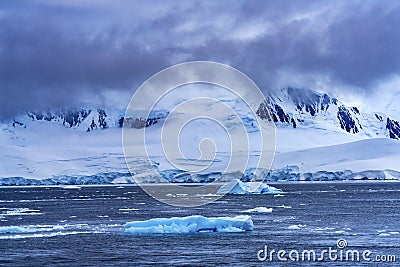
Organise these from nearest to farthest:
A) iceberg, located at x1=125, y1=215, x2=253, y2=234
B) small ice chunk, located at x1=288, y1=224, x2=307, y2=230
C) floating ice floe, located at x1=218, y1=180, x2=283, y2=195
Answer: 1. iceberg, located at x1=125, y1=215, x2=253, y2=234
2. small ice chunk, located at x1=288, y1=224, x2=307, y2=230
3. floating ice floe, located at x1=218, y1=180, x2=283, y2=195

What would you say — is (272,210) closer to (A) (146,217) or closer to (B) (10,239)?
(A) (146,217)

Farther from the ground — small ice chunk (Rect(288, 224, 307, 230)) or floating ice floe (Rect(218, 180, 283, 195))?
floating ice floe (Rect(218, 180, 283, 195))

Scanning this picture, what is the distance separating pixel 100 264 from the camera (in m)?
43.8

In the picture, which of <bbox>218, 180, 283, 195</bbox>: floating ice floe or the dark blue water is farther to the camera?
<bbox>218, 180, 283, 195</bbox>: floating ice floe

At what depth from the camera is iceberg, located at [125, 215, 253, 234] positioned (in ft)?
195

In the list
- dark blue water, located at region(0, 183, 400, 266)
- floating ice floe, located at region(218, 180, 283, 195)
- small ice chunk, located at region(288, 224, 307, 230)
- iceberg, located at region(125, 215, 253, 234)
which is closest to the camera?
dark blue water, located at region(0, 183, 400, 266)

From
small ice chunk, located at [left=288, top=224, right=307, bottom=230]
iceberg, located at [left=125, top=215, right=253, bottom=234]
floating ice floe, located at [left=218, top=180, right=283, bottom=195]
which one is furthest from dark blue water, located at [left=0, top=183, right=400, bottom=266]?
floating ice floe, located at [left=218, top=180, right=283, bottom=195]

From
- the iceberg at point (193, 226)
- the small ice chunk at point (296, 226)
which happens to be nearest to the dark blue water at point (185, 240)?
the small ice chunk at point (296, 226)

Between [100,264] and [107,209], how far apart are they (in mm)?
48016

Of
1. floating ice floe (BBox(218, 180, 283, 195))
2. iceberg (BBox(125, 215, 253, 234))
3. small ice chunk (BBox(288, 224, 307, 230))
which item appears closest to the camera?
iceberg (BBox(125, 215, 253, 234))

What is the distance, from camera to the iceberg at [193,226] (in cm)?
5944

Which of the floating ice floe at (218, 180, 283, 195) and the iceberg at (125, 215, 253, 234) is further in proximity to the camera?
the floating ice floe at (218, 180, 283, 195)

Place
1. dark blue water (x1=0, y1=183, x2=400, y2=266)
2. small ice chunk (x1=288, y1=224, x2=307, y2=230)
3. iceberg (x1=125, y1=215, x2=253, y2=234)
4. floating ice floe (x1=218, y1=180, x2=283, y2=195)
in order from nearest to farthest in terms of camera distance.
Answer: dark blue water (x1=0, y1=183, x2=400, y2=266) < iceberg (x1=125, y1=215, x2=253, y2=234) < small ice chunk (x1=288, y1=224, x2=307, y2=230) < floating ice floe (x1=218, y1=180, x2=283, y2=195)

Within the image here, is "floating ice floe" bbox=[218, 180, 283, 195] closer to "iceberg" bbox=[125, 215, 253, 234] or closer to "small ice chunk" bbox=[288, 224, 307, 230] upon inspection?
"small ice chunk" bbox=[288, 224, 307, 230]
